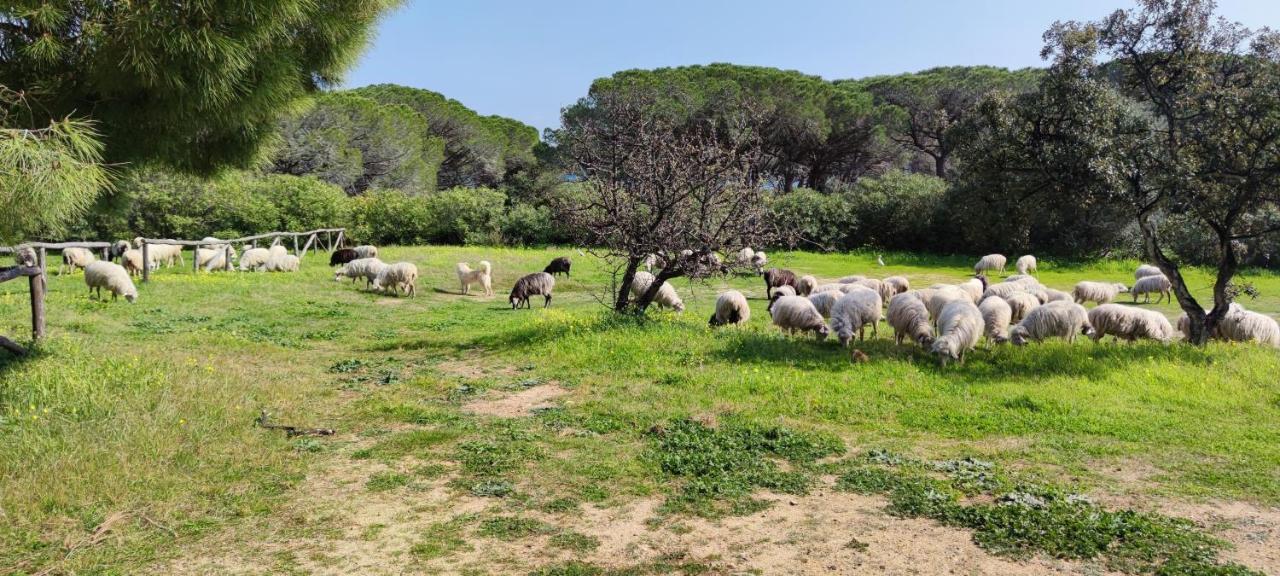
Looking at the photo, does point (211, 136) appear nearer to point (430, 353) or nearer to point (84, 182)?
point (84, 182)

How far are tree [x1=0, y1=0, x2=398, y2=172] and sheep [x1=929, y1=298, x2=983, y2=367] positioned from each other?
8.14 metres

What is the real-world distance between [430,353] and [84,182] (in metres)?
6.95

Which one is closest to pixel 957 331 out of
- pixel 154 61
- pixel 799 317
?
pixel 799 317

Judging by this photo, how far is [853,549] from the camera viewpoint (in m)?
4.89

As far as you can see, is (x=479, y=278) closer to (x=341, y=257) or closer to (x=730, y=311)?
(x=341, y=257)

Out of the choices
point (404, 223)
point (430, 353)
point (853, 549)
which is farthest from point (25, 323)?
point (404, 223)

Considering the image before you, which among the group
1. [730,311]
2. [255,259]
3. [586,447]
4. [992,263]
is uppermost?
[992,263]

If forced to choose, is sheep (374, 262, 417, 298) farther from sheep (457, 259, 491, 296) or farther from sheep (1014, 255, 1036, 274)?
sheep (1014, 255, 1036, 274)

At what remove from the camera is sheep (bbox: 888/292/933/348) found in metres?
11.3

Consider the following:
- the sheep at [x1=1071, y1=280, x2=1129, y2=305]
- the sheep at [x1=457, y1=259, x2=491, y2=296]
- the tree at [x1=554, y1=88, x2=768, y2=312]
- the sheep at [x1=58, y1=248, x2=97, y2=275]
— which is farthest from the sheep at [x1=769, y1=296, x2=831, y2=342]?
the sheep at [x1=58, y1=248, x2=97, y2=275]

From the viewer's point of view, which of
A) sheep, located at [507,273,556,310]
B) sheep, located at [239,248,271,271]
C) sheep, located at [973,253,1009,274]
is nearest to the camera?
sheep, located at [507,273,556,310]

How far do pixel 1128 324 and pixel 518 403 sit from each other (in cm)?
1003

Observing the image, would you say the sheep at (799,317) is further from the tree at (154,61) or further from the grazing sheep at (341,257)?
the grazing sheep at (341,257)

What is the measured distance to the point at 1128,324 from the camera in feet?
41.0
